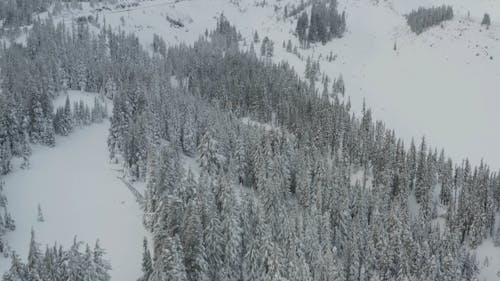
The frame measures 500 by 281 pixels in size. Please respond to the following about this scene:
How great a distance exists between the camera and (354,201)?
94875 millimetres

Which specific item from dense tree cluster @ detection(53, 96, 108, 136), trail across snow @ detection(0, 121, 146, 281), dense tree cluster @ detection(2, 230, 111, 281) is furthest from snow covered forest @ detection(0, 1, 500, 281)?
trail across snow @ detection(0, 121, 146, 281)

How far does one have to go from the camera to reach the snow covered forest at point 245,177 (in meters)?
66.1

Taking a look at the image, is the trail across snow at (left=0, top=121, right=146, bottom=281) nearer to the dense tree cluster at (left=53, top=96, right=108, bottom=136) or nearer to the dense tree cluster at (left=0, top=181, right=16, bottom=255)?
the dense tree cluster at (left=0, top=181, right=16, bottom=255)

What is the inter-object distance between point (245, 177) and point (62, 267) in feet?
163

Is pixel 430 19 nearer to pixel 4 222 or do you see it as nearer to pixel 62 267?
pixel 4 222

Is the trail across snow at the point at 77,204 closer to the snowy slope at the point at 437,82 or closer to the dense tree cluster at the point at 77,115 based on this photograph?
the dense tree cluster at the point at 77,115

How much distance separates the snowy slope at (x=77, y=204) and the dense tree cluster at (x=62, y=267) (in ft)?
41.0

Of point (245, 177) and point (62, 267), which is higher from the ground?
point (62, 267)

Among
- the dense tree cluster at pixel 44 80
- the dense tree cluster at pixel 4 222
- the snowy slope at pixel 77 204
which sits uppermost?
the dense tree cluster at pixel 44 80

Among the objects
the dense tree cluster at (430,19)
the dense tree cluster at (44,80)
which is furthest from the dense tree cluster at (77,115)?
the dense tree cluster at (430,19)

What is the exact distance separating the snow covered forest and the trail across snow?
215 centimetres

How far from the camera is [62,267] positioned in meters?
57.8

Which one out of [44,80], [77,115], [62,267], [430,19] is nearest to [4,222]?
[62,267]

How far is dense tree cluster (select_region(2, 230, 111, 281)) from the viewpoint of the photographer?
54.8 m
